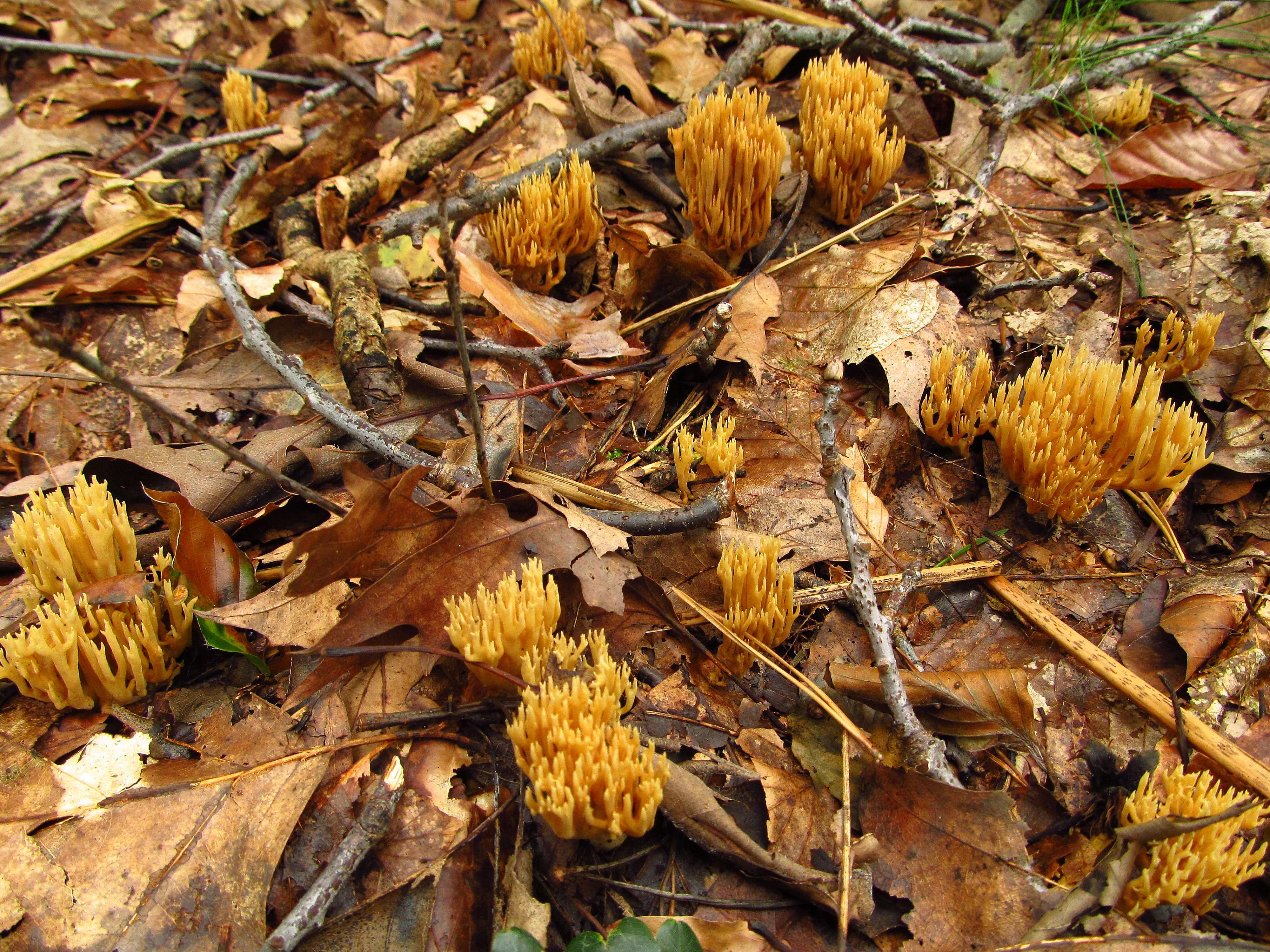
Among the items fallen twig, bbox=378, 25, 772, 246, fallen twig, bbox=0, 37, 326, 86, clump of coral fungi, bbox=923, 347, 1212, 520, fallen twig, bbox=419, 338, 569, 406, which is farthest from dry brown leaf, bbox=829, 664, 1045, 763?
fallen twig, bbox=0, 37, 326, 86

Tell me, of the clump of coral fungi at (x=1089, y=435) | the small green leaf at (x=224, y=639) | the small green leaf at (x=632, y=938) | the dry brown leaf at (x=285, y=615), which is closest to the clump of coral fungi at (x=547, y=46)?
the clump of coral fungi at (x=1089, y=435)

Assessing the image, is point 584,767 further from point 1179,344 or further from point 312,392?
point 1179,344

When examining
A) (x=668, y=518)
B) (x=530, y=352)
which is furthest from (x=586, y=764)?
(x=530, y=352)

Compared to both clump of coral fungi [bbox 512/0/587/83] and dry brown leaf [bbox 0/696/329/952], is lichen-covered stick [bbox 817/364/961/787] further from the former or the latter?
clump of coral fungi [bbox 512/0/587/83]

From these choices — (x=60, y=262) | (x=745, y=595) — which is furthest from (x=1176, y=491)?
(x=60, y=262)

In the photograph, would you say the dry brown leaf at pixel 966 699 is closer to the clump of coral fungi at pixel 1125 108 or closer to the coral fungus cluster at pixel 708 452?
the coral fungus cluster at pixel 708 452

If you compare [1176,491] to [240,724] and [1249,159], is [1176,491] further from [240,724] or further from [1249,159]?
[240,724]
